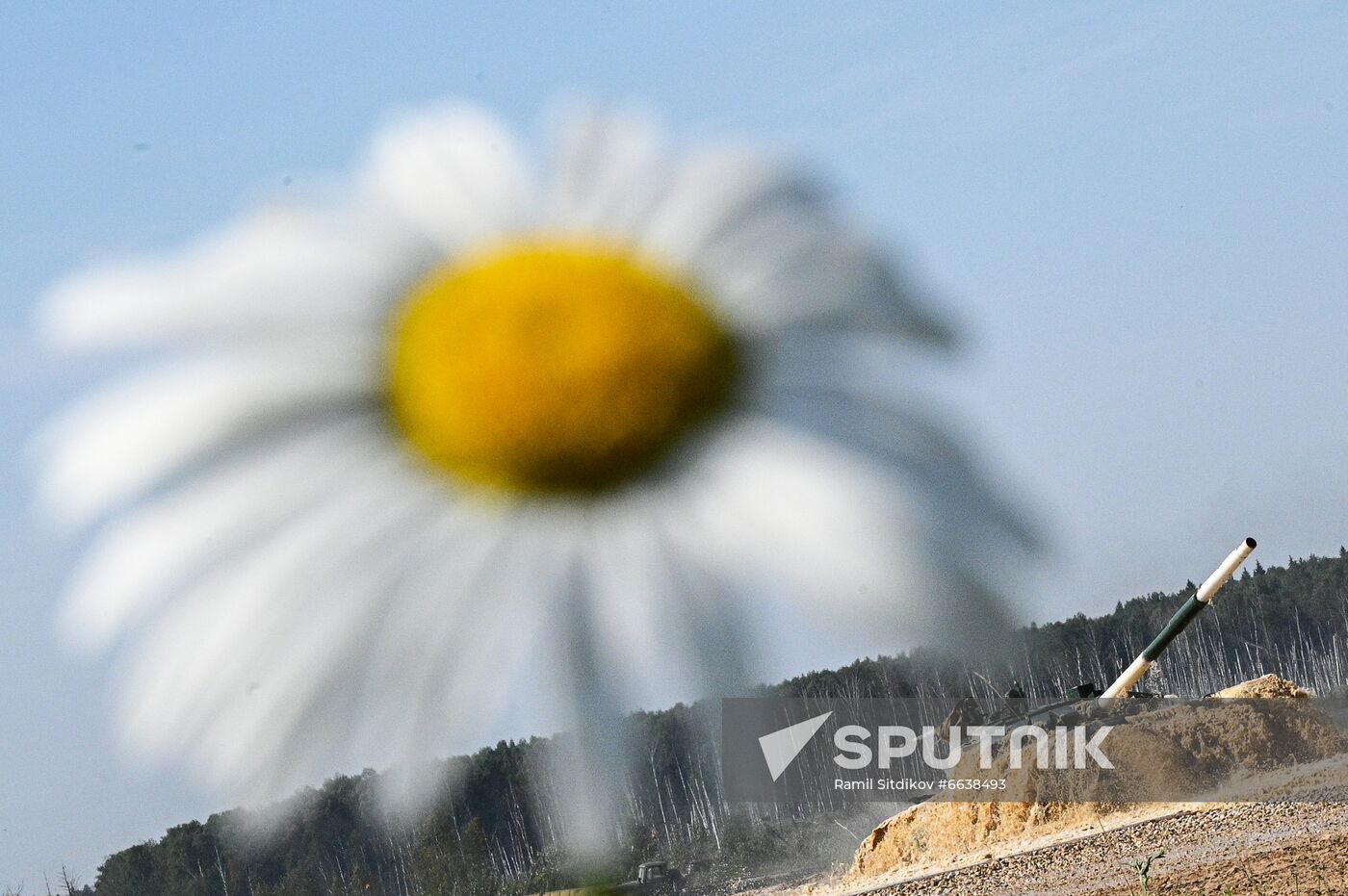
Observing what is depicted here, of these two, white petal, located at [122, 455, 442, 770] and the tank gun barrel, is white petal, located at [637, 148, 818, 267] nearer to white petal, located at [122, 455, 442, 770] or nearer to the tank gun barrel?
white petal, located at [122, 455, 442, 770]

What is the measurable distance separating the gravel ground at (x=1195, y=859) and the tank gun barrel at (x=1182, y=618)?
219 cm

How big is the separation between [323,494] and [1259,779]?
2388 cm

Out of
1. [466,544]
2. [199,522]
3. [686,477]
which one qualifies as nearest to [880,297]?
[686,477]

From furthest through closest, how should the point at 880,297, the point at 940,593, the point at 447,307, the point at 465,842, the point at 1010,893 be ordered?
the point at 1010,893 < the point at 465,842 < the point at 880,297 < the point at 447,307 < the point at 940,593

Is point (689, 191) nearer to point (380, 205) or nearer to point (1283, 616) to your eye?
point (380, 205)

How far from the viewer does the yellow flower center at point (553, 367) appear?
1058mm

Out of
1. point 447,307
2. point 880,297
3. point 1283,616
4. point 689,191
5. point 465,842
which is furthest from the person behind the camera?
point 1283,616

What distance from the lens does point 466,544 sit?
1041 mm

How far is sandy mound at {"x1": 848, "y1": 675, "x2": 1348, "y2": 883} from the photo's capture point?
22.7 m

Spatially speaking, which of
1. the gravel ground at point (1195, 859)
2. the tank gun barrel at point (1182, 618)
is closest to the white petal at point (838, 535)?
the gravel ground at point (1195, 859)

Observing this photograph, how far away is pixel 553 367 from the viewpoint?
1.08 metres

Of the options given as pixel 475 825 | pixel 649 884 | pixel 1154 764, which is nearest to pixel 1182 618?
pixel 1154 764

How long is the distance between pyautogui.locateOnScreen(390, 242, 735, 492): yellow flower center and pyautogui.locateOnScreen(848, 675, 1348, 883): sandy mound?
73.3ft

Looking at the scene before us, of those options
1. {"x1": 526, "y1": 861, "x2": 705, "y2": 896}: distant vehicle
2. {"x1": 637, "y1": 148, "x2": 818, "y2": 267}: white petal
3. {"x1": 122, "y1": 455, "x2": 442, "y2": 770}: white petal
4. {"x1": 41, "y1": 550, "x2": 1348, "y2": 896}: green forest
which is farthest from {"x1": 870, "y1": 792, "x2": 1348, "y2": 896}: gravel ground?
{"x1": 122, "y1": 455, "x2": 442, "y2": 770}: white petal
